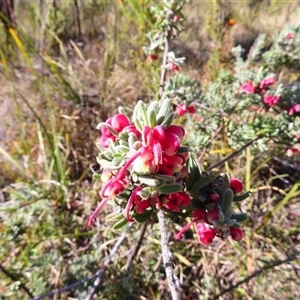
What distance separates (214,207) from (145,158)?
0.25 m

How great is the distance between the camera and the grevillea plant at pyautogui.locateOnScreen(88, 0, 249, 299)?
564 mm

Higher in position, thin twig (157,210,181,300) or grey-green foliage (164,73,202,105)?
grey-green foliage (164,73,202,105)

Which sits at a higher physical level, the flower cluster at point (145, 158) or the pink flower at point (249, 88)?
the pink flower at point (249, 88)

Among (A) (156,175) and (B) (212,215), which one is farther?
(B) (212,215)

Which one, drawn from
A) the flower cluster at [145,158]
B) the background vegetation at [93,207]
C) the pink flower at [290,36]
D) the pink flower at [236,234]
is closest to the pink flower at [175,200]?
the flower cluster at [145,158]

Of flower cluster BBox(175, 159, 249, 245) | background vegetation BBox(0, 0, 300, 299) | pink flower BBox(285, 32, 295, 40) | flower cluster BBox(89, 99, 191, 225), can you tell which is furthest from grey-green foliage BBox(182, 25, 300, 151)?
flower cluster BBox(89, 99, 191, 225)

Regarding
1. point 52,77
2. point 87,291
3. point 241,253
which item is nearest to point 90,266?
point 87,291

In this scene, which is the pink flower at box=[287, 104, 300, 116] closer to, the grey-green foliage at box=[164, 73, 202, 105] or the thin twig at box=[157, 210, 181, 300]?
the grey-green foliage at box=[164, 73, 202, 105]

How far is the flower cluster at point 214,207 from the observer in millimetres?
696

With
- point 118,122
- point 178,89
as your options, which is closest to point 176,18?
point 178,89

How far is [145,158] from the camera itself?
1.79ft

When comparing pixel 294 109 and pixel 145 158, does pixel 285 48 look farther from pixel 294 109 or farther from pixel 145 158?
A: pixel 145 158

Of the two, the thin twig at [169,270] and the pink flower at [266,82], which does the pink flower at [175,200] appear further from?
the pink flower at [266,82]

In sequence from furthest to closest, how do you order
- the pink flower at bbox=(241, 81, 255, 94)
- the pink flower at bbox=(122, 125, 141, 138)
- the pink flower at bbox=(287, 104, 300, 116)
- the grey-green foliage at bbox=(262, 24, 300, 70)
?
1. the grey-green foliage at bbox=(262, 24, 300, 70)
2. the pink flower at bbox=(241, 81, 255, 94)
3. the pink flower at bbox=(287, 104, 300, 116)
4. the pink flower at bbox=(122, 125, 141, 138)
